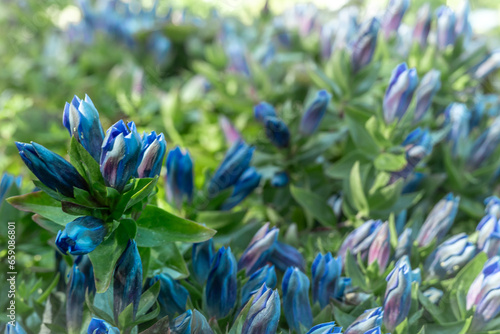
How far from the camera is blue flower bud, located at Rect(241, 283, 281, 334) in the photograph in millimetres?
595

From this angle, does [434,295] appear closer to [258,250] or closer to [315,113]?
[258,250]

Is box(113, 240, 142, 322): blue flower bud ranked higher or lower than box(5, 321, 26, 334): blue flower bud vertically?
higher

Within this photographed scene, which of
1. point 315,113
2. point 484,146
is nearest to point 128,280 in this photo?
point 315,113

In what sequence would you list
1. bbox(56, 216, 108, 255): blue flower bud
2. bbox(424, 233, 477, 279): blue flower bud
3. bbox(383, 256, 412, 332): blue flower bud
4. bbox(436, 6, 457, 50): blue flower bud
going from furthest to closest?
1. bbox(436, 6, 457, 50): blue flower bud
2. bbox(424, 233, 477, 279): blue flower bud
3. bbox(383, 256, 412, 332): blue flower bud
4. bbox(56, 216, 108, 255): blue flower bud

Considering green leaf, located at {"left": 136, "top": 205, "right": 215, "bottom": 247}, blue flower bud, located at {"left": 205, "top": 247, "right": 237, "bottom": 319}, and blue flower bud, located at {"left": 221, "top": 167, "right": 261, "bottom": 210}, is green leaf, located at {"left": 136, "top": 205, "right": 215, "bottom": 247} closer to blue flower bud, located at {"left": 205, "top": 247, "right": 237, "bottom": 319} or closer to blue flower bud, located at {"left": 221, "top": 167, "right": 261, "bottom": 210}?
blue flower bud, located at {"left": 205, "top": 247, "right": 237, "bottom": 319}

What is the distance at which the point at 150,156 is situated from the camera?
24.3 inches

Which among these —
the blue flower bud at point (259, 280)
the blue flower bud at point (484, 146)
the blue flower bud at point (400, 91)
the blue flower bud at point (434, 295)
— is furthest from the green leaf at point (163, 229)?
the blue flower bud at point (484, 146)

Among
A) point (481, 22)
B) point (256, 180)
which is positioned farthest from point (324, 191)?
point (481, 22)

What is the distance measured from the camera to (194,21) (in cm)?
198

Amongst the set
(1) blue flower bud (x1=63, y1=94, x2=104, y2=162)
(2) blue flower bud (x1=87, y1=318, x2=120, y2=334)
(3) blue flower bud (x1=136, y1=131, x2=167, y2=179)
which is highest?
(1) blue flower bud (x1=63, y1=94, x2=104, y2=162)

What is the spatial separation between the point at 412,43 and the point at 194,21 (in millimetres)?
1018

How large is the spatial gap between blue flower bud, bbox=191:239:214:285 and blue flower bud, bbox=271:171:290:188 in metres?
0.33

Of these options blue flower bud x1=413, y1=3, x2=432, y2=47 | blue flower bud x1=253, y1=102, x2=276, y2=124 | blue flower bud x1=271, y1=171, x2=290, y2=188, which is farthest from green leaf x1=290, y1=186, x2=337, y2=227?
blue flower bud x1=413, y1=3, x2=432, y2=47

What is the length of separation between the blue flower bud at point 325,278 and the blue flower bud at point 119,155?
32 centimetres
